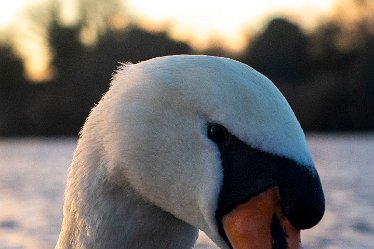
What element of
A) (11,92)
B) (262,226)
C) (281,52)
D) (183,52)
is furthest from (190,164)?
(281,52)

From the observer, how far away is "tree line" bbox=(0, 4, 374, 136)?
2961 cm

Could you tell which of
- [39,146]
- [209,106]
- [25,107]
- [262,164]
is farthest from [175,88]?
[25,107]

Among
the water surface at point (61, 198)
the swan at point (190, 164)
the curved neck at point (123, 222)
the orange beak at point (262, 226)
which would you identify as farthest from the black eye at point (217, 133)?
→ the water surface at point (61, 198)

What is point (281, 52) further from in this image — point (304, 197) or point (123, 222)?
point (304, 197)

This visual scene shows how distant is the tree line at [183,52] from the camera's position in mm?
29609

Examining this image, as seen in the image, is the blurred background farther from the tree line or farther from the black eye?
the black eye

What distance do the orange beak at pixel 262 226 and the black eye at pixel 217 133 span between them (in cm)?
19

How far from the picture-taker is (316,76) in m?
31.6

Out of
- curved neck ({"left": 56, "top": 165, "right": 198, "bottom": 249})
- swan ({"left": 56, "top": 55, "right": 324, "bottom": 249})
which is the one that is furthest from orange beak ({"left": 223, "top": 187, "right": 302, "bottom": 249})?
curved neck ({"left": 56, "top": 165, "right": 198, "bottom": 249})

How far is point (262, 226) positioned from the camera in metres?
2.47

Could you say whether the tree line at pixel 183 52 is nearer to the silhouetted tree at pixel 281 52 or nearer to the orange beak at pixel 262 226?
the silhouetted tree at pixel 281 52

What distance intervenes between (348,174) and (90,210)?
1237 centimetres

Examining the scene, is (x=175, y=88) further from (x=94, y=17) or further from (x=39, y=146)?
(x=94, y=17)

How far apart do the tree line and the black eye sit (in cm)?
2498
